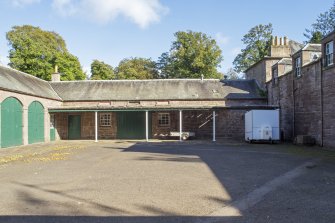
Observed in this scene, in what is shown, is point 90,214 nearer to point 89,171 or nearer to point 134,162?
point 89,171

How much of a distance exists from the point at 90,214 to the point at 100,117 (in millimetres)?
22444

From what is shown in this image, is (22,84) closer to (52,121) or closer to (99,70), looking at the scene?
(52,121)

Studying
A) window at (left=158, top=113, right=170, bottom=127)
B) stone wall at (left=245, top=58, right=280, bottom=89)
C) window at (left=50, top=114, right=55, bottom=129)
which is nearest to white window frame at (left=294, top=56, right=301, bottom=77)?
stone wall at (left=245, top=58, right=280, bottom=89)

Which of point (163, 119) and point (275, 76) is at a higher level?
point (275, 76)

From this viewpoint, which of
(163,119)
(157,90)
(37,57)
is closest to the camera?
(163,119)

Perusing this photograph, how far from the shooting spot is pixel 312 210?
5.50 metres

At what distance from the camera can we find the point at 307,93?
19.4 m

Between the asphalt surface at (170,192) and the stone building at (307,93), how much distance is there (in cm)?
716

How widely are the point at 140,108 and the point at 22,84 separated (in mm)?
8442

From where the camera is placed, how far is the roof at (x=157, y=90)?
2748 cm

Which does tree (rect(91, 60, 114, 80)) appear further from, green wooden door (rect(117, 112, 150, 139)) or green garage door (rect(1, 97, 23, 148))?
green garage door (rect(1, 97, 23, 148))

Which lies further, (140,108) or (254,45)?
(254,45)

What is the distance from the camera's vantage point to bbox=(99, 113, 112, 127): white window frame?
27.3m

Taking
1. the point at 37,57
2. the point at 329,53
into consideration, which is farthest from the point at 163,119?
the point at 37,57
